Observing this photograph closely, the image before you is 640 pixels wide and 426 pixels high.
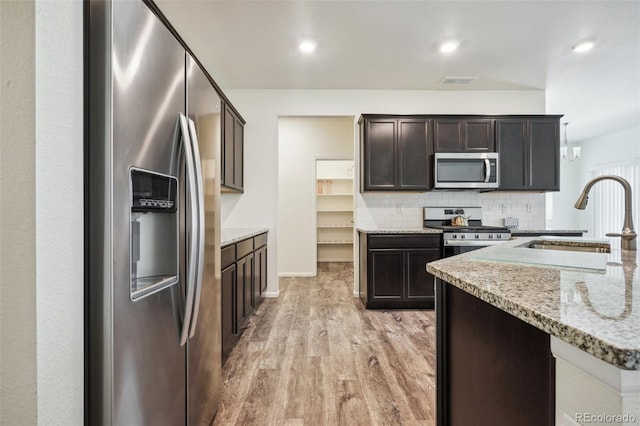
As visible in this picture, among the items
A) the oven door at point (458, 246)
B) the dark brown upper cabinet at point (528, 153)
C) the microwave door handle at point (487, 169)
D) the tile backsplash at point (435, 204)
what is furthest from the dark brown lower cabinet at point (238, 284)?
the dark brown upper cabinet at point (528, 153)

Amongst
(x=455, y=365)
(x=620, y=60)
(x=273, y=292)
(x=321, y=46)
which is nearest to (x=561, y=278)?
(x=455, y=365)

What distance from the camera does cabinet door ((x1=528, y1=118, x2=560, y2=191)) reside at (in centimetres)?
420

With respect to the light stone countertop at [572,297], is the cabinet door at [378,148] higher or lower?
higher

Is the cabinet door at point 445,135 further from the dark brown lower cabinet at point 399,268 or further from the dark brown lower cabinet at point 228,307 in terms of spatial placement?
the dark brown lower cabinet at point 228,307

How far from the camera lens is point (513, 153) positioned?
4211mm

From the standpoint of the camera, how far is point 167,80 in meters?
1.22

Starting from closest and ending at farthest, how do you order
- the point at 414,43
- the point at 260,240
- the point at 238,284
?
the point at 238,284, the point at 414,43, the point at 260,240

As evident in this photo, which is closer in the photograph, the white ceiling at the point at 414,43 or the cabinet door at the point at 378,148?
the white ceiling at the point at 414,43

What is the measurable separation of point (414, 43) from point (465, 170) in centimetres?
165

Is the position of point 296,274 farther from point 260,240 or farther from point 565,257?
point 565,257

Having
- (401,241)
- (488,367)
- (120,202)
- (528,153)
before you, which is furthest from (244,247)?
(528,153)

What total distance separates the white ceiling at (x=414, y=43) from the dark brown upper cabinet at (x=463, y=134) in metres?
0.53

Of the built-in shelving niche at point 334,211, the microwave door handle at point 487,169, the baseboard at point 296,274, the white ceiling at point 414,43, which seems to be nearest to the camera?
the white ceiling at point 414,43

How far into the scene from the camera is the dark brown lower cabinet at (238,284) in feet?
8.05
